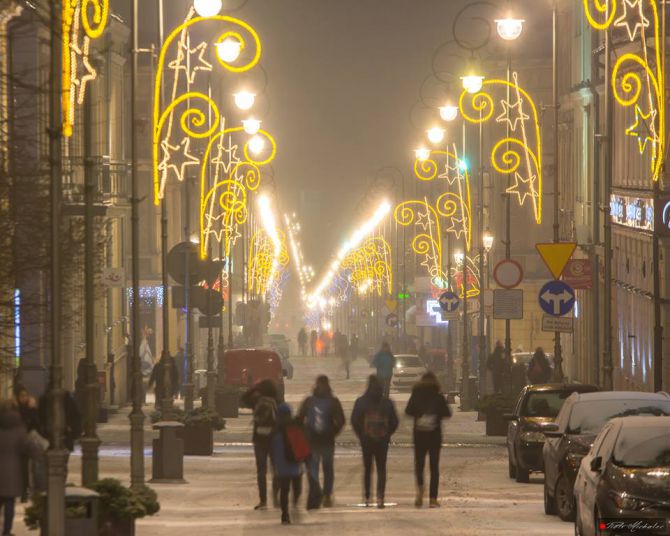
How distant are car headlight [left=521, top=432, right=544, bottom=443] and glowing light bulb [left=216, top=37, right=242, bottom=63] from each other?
34.2ft

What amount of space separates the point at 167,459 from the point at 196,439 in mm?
6505

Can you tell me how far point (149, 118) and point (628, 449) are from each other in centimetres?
6322

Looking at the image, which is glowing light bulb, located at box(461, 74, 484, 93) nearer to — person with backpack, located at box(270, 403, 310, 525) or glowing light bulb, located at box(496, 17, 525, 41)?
glowing light bulb, located at box(496, 17, 525, 41)

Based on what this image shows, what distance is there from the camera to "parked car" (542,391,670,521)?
2355cm

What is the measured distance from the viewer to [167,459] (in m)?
30.1

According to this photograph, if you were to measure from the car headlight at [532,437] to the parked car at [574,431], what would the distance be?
3734 millimetres

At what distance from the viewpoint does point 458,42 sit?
46.6m

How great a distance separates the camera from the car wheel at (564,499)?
23.5 meters

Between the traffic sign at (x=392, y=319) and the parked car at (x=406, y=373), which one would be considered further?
the traffic sign at (x=392, y=319)

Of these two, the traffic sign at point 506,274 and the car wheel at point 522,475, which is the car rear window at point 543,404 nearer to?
the car wheel at point 522,475

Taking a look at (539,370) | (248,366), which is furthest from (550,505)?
(248,366)

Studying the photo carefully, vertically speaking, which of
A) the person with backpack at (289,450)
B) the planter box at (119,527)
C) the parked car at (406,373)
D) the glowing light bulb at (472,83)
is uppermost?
the glowing light bulb at (472,83)

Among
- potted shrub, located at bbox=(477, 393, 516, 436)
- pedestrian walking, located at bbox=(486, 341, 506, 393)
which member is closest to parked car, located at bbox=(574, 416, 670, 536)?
potted shrub, located at bbox=(477, 393, 516, 436)

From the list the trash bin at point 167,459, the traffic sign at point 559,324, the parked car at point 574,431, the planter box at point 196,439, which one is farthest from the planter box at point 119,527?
the traffic sign at point 559,324
